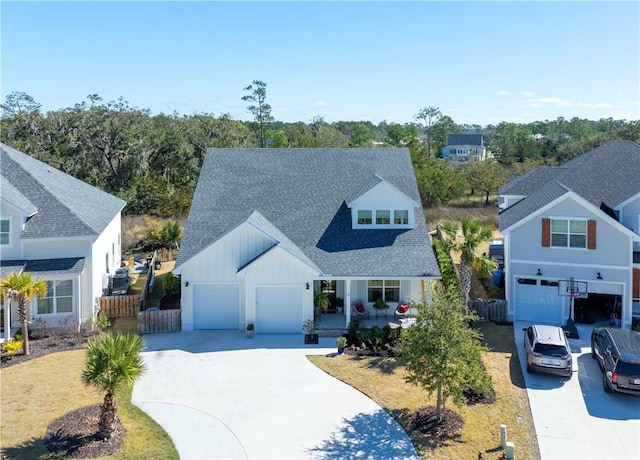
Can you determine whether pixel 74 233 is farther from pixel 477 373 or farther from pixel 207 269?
pixel 477 373

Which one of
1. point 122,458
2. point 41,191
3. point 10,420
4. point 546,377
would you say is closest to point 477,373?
point 546,377

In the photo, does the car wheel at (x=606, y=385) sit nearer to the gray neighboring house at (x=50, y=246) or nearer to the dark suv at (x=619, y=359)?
the dark suv at (x=619, y=359)

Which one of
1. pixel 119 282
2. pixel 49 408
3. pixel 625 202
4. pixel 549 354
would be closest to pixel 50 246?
pixel 119 282

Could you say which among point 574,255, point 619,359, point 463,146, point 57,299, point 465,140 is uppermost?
point 465,140

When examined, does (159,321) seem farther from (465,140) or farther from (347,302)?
(465,140)

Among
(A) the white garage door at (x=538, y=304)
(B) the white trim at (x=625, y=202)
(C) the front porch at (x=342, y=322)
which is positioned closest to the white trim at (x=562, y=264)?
(A) the white garage door at (x=538, y=304)

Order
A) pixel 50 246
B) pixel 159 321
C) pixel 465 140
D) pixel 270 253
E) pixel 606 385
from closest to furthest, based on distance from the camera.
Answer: pixel 606 385 < pixel 270 253 < pixel 50 246 < pixel 159 321 < pixel 465 140

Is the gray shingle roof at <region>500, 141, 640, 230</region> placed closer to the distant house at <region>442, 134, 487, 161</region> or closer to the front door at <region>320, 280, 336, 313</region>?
the front door at <region>320, 280, 336, 313</region>
